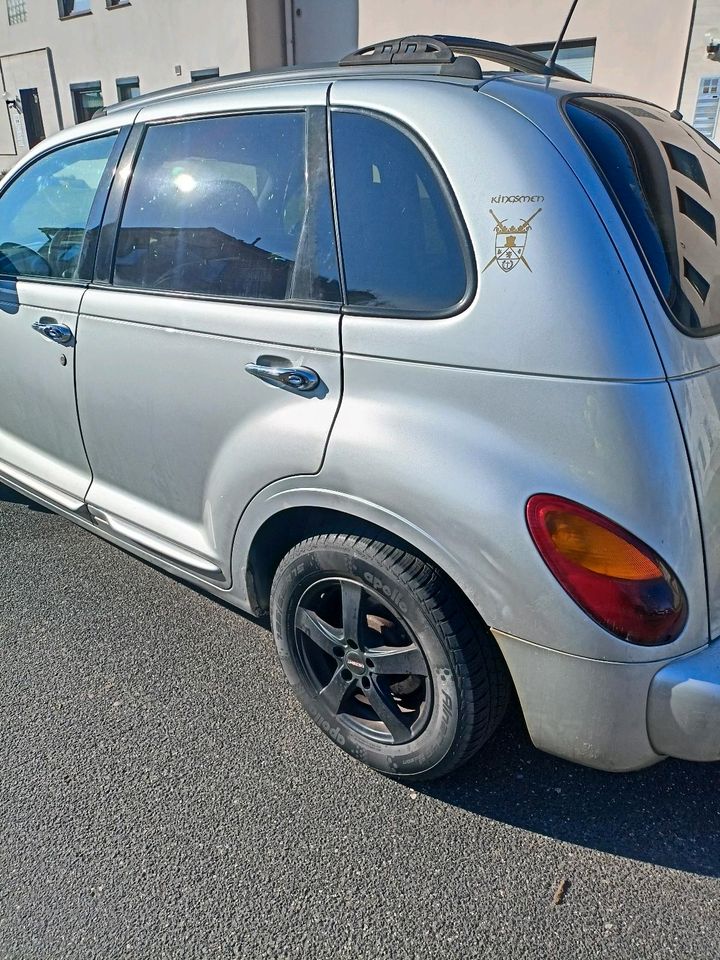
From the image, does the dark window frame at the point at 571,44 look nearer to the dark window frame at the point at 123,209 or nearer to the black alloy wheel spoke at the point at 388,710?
the dark window frame at the point at 123,209

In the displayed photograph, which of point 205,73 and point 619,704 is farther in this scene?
point 205,73

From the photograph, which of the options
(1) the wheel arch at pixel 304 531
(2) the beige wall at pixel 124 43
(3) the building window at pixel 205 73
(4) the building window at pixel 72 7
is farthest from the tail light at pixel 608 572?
(4) the building window at pixel 72 7

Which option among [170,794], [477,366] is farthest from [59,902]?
[477,366]

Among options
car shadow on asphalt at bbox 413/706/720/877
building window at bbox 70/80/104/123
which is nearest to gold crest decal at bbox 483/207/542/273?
car shadow on asphalt at bbox 413/706/720/877

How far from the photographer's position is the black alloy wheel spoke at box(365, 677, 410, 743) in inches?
78.2

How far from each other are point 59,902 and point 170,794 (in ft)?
1.24

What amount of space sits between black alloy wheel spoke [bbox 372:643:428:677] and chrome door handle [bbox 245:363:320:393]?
2.49 feet

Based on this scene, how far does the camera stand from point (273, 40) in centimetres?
1476

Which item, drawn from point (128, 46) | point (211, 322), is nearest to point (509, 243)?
point (211, 322)

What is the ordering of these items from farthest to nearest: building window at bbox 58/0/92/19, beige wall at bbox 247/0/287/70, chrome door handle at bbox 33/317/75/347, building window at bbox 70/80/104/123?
building window at bbox 70/80/104/123
building window at bbox 58/0/92/19
beige wall at bbox 247/0/287/70
chrome door handle at bbox 33/317/75/347

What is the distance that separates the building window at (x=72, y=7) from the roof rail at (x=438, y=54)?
20.1m

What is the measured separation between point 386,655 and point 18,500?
9.26ft

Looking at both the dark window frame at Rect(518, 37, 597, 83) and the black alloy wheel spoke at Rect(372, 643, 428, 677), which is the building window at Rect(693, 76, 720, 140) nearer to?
the dark window frame at Rect(518, 37, 597, 83)

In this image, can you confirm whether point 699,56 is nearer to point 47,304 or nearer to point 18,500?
point 47,304
